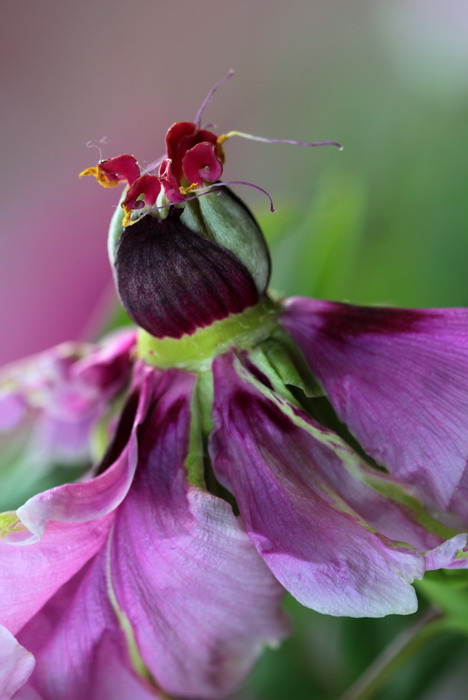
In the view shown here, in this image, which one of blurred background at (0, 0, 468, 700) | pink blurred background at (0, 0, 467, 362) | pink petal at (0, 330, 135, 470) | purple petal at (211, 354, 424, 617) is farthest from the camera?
pink blurred background at (0, 0, 467, 362)

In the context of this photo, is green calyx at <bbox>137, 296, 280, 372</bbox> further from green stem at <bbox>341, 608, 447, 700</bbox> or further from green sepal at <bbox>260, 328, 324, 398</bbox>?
green stem at <bbox>341, 608, 447, 700</bbox>

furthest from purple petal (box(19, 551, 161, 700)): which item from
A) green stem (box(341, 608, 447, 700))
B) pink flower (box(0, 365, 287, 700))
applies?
green stem (box(341, 608, 447, 700))

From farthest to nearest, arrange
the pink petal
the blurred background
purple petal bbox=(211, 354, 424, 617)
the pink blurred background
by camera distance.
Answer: the pink blurred background → the blurred background → the pink petal → purple petal bbox=(211, 354, 424, 617)

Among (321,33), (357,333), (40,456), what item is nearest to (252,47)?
(321,33)

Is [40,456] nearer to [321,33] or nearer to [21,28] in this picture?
[321,33]

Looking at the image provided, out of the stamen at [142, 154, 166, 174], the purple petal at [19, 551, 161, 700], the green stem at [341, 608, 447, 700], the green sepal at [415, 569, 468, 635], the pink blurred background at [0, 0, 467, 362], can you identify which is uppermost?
the pink blurred background at [0, 0, 467, 362]

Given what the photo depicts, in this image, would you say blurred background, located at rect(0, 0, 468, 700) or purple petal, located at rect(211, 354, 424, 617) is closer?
purple petal, located at rect(211, 354, 424, 617)
